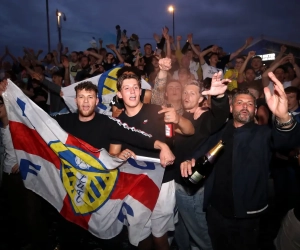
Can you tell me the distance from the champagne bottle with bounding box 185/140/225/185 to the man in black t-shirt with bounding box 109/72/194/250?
1.22 ft

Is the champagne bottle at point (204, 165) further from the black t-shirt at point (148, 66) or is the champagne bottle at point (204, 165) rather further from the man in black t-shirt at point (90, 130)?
the black t-shirt at point (148, 66)

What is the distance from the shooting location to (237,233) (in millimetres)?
3047

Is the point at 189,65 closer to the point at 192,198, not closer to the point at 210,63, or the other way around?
the point at 210,63

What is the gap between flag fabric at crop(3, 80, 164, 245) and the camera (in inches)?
135

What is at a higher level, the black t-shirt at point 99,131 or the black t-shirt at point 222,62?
the black t-shirt at point 222,62

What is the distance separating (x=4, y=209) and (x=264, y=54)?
1414cm

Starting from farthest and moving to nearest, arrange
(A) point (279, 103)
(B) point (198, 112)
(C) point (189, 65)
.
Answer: (C) point (189, 65) → (B) point (198, 112) → (A) point (279, 103)

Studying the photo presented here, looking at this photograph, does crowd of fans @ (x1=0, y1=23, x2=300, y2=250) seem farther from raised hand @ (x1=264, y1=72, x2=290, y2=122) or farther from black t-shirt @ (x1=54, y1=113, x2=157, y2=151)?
black t-shirt @ (x1=54, y1=113, x2=157, y2=151)

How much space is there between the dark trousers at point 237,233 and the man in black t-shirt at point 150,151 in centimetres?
69

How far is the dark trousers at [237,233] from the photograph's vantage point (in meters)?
3.02

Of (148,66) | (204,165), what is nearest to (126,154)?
(204,165)

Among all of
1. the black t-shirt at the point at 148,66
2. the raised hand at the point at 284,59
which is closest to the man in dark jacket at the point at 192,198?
the raised hand at the point at 284,59

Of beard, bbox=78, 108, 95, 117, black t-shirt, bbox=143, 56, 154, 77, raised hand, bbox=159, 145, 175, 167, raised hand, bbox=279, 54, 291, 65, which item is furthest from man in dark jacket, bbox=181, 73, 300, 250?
black t-shirt, bbox=143, 56, 154, 77

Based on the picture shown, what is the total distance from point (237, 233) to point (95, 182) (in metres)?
1.78
